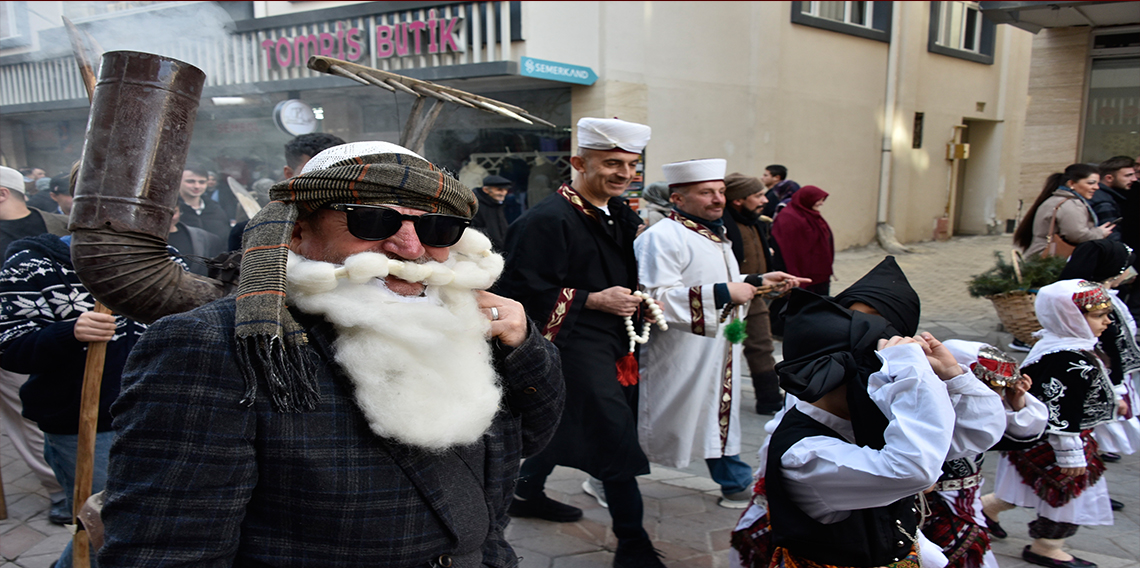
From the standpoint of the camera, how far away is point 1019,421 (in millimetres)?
2637

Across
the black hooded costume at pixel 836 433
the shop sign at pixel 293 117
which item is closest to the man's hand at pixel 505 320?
the black hooded costume at pixel 836 433

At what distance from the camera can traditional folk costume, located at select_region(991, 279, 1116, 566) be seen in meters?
3.31

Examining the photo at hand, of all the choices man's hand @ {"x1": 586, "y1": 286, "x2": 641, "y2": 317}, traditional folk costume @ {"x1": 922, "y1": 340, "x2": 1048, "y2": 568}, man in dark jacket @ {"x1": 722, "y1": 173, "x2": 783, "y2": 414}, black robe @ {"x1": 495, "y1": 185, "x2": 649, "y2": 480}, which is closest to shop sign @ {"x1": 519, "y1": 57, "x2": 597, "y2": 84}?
man in dark jacket @ {"x1": 722, "y1": 173, "x2": 783, "y2": 414}

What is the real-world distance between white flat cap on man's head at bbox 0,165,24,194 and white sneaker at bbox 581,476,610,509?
3.68m

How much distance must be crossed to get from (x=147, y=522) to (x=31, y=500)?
13.0ft

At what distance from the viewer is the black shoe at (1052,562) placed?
340cm

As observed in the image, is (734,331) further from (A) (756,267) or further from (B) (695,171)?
(A) (756,267)

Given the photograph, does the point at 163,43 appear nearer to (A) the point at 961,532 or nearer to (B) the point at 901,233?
(A) the point at 961,532

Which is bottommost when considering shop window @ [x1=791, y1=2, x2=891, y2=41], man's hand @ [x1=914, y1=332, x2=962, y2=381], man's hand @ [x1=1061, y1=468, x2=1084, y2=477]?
man's hand @ [x1=1061, y1=468, x2=1084, y2=477]

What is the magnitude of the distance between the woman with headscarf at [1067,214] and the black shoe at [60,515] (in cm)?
748

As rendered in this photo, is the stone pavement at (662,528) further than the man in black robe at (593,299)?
Yes

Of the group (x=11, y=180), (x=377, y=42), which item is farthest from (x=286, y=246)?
(x=377, y=42)

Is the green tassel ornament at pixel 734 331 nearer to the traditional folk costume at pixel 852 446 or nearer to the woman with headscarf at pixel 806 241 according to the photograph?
the traditional folk costume at pixel 852 446

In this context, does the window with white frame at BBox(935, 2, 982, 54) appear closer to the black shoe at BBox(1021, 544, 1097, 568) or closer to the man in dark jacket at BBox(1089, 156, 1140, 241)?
the man in dark jacket at BBox(1089, 156, 1140, 241)
